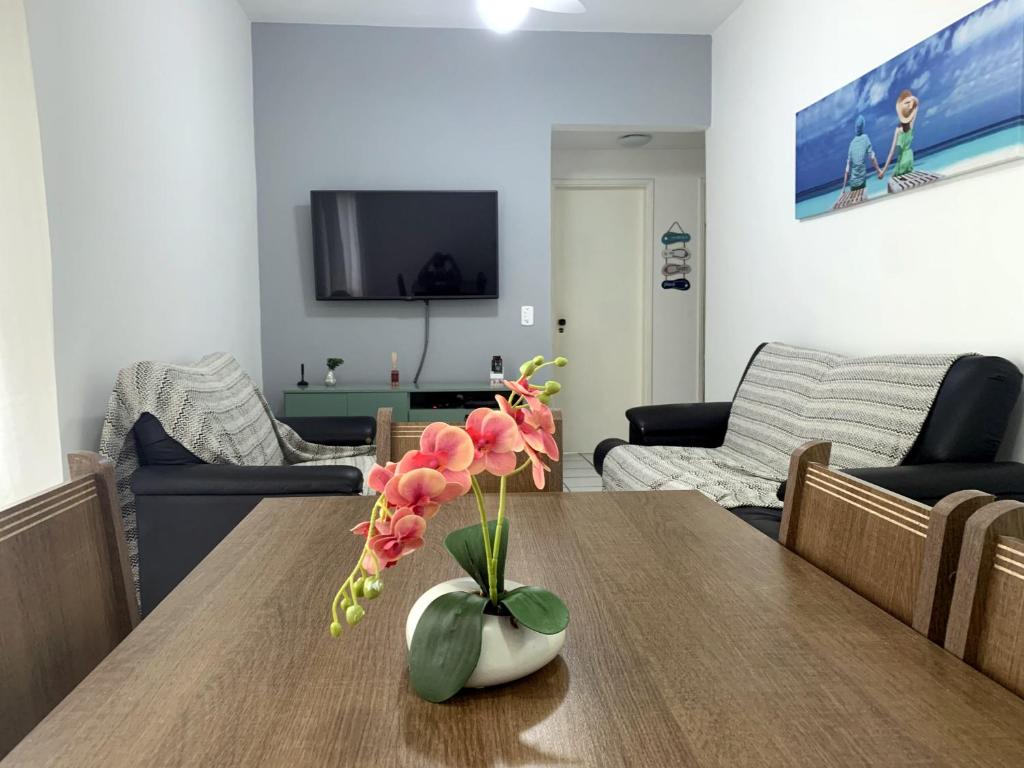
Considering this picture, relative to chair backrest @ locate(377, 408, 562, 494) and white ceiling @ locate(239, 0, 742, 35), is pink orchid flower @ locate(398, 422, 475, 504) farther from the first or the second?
white ceiling @ locate(239, 0, 742, 35)

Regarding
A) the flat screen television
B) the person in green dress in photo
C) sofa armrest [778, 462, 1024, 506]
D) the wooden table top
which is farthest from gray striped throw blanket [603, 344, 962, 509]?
the flat screen television

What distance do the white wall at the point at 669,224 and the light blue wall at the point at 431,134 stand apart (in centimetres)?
101

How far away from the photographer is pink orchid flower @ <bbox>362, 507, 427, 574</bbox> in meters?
0.75

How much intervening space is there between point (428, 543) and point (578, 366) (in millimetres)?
4687

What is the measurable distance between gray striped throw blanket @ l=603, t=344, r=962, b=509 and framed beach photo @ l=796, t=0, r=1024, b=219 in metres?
0.67

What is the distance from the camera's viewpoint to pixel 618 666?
0.85 metres

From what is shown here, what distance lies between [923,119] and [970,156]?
0.30 metres

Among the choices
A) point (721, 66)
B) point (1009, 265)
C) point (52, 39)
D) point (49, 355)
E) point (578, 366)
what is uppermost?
point (721, 66)

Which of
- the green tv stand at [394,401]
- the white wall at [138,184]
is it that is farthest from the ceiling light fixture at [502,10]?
the green tv stand at [394,401]

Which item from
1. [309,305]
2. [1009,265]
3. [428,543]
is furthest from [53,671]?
[309,305]

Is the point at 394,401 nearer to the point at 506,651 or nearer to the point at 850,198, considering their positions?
the point at 850,198

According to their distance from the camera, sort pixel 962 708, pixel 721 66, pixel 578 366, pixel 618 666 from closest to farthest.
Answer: pixel 962 708
pixel 618 666
pixel 721 66
pixel 578 366

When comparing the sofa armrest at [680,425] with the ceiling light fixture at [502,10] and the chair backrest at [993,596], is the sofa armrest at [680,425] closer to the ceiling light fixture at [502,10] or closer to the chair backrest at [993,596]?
the ceiling light fixture at [502,10]

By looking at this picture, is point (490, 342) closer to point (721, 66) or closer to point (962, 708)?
point (721, 66)
